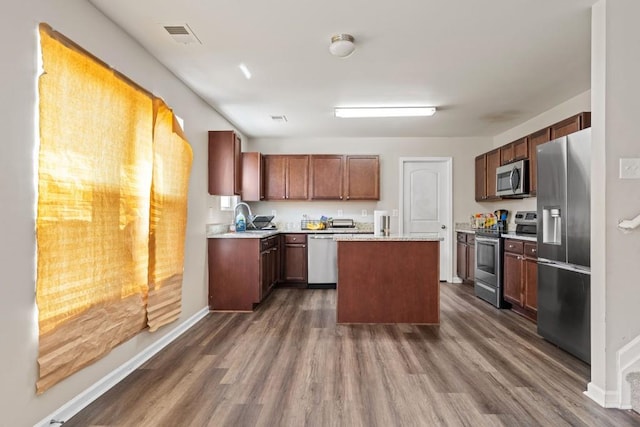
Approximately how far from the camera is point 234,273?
13.4 feet

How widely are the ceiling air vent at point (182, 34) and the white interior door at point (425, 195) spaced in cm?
407

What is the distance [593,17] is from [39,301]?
3683 mm

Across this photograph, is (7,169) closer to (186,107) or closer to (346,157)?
(186,107)

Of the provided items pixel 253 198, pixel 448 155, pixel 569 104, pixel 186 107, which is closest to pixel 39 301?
pixel 186 107

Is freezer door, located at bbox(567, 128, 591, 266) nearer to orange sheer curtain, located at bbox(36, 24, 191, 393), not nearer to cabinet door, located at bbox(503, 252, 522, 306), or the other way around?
cabinet door, located at bbox(503, 252, 522, 306)

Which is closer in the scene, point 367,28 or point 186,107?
point 367,28

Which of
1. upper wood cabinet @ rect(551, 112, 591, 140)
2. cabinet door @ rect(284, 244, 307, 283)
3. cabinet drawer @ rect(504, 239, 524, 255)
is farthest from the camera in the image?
cabinet door @ rect(284, 244, 307, 283)

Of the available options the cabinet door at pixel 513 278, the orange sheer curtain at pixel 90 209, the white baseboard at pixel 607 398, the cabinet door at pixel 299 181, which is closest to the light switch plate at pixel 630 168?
the white baseboard at pixel 607 398

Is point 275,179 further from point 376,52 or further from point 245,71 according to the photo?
point 376,52

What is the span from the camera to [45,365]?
177 cm

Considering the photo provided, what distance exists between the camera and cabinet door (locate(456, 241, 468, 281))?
213 inches

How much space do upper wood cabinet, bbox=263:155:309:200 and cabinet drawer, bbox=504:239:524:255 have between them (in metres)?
3.00

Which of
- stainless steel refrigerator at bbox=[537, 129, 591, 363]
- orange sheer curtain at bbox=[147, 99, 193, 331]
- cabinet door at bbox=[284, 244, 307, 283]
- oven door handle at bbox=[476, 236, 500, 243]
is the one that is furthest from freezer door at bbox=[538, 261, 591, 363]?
orange sheer curtain at bbox=[147, 99, 193, 331]

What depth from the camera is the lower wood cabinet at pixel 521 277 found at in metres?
3.58
